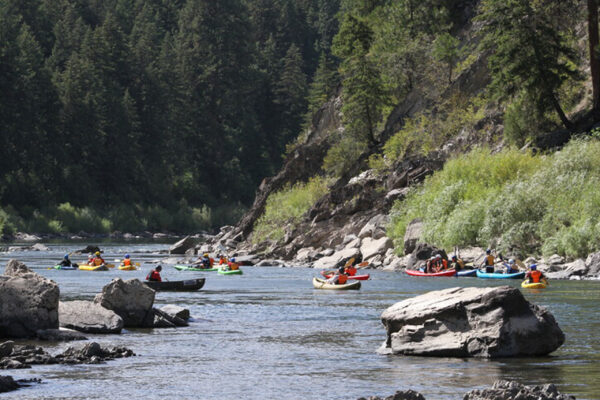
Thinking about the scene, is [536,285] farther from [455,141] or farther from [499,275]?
[455,141]

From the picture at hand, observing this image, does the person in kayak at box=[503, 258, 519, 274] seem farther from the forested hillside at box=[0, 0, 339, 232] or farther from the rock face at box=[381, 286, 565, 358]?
the forested hillside at box=[0, 0, 339, 232]

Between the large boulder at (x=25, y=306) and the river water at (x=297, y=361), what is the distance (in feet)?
5.10

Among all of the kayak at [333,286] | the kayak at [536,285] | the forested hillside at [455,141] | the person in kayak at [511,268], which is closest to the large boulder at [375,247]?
the forested hillside at [455,141]

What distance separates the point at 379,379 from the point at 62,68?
12879cm

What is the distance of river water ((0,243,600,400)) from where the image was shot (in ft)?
64.0

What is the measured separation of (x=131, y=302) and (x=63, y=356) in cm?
671

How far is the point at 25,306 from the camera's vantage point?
87.4 feet

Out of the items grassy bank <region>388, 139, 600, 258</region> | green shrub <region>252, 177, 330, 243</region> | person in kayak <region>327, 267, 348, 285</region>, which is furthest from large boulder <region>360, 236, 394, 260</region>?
person in kayak <region>327, 267, 348, 285</region>

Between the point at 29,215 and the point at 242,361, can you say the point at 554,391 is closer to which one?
the point at 242,361

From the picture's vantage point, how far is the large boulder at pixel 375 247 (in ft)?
194

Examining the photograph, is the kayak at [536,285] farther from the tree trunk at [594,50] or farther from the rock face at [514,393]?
the rock face at [514,393]

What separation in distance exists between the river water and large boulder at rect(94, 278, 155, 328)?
29.8 inches

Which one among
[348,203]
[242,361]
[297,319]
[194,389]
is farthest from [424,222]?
[194,389]

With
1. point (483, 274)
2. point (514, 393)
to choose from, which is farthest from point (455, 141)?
point (514, 393)
